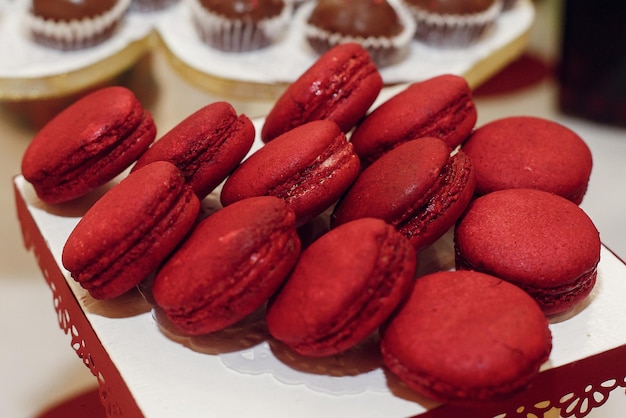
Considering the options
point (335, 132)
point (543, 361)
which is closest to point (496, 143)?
point (335, 132)

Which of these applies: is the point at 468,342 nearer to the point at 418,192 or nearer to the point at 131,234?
the point at 418,192

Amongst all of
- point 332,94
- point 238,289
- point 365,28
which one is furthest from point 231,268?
point 365,28

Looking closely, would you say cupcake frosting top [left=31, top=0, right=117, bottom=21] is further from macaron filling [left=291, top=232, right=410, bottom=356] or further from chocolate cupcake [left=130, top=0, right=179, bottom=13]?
macaron filling [left=291, top=232, right=410, bottom=356]

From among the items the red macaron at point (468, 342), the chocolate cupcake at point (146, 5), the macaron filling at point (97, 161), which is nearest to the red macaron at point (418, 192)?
Answer: the red macaron at point (468, 342)

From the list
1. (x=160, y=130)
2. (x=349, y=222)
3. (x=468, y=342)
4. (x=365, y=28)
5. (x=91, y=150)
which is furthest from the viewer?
(x=160, y=130)

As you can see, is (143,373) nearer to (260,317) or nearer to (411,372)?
(260,317)

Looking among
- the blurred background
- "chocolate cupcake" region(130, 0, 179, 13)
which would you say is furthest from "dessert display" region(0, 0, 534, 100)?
the blurred background

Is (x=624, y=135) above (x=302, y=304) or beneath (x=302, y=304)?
beneath

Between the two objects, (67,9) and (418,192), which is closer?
(418,192)
